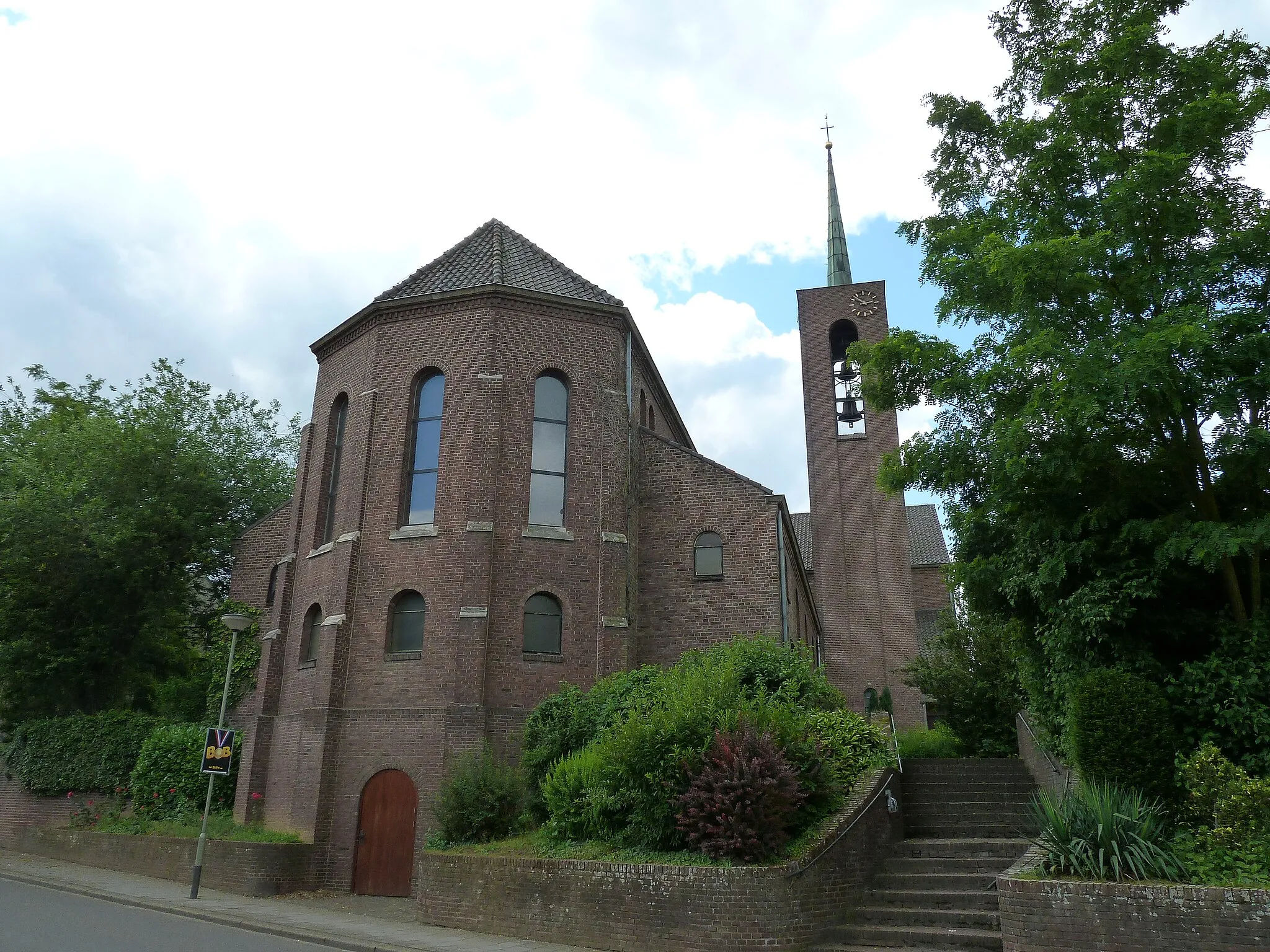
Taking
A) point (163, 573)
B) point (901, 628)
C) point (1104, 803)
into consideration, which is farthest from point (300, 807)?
point (901, 628)

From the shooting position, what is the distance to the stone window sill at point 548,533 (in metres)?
18.1

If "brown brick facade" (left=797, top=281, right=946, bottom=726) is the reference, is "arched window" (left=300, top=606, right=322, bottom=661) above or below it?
below

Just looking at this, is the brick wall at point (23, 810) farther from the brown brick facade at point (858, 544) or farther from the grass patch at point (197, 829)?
the brown brick facade at point (858, 544)

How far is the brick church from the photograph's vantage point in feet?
54.7

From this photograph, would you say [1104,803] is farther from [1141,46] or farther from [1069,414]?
[1141,46]

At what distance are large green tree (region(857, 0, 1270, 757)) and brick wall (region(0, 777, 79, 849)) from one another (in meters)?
21.6

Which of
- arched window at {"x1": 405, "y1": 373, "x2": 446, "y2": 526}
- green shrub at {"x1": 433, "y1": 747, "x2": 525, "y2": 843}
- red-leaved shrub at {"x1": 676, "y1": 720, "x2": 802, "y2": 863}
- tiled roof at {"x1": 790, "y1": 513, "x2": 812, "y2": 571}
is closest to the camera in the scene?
red-leaved shrub at {"x1": 676, "y1": 720, "x2": 802, "y2": 863}

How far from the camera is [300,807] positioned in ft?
55.4

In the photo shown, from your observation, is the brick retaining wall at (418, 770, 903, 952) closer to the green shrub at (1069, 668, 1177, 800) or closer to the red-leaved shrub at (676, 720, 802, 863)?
the red-leaved shrub at (676, 720, 802, 863)

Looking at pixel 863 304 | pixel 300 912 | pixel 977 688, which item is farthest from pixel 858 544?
pixel 300 912

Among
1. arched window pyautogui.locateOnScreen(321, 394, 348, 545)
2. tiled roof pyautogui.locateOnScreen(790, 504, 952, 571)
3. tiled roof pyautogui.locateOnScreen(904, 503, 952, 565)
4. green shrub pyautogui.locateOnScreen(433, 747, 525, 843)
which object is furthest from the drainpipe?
tiled roof pyautogui.locateOnScreen(904, 503, 952, 565)

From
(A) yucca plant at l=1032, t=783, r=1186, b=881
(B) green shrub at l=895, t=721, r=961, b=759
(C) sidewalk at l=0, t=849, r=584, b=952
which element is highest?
(B) green shrub at l=895, t=721, r=961, b=759

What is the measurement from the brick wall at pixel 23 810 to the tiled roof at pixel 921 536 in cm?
3113

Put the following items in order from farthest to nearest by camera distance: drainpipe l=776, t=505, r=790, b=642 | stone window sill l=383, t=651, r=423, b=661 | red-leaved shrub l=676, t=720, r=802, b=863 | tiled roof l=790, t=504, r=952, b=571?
tiled roof l=790, t=504, r=952, b=571, drainpipe l=776, t=505, r=790, b=642, stone window sill l=383, t=651, r=423, b=661, red-leaved shrub l=676, t=720, r=802, b=863
